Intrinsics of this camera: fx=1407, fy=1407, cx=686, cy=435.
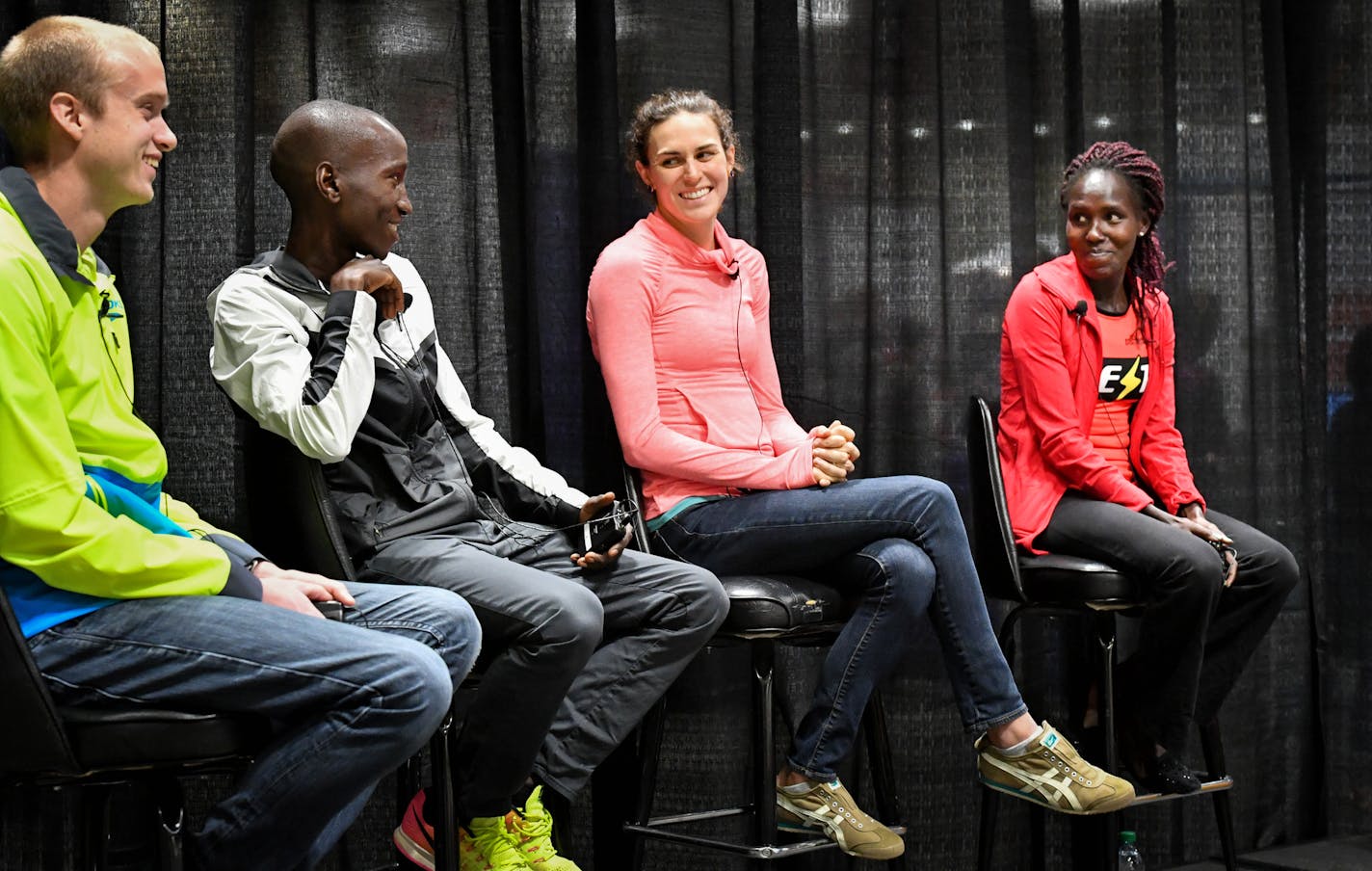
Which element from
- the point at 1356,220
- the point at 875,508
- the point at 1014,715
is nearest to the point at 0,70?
the point at 875,508

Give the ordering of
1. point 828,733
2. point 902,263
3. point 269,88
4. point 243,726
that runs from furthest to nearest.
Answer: point 902,263
point 269,88
point 828,733
point 243,726

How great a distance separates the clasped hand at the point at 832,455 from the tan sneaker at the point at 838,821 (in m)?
0.56

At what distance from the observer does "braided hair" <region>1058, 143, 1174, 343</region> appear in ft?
10.5

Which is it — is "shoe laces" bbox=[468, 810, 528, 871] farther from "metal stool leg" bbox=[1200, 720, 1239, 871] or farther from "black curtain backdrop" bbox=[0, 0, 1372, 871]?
"metal stool leg" bbox=[1200, 720, 1239, 871]

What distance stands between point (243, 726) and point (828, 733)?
3.72ft

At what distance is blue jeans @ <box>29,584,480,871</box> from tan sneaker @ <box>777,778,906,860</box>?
917 millimetres

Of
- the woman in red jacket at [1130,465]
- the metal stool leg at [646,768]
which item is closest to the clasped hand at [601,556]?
the metal stool leg at [646,768]

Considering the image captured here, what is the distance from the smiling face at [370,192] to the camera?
2.38m

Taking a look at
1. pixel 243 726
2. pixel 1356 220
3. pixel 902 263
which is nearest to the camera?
pixel 243 726

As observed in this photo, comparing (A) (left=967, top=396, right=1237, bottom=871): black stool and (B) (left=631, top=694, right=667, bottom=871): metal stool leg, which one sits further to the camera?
(A) (left=967, top=396, right=1237, bottom=871): black stool

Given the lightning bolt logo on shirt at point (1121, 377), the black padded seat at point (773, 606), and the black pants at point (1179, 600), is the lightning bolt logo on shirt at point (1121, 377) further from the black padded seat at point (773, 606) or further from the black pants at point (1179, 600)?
the black padded seat at point (773, 606)

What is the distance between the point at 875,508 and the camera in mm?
2580

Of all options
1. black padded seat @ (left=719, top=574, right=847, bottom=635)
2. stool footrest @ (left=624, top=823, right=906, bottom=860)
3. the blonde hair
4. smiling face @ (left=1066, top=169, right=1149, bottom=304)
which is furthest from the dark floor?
the blonde hair

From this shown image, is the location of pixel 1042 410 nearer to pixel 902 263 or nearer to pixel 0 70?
pixel 902 263
